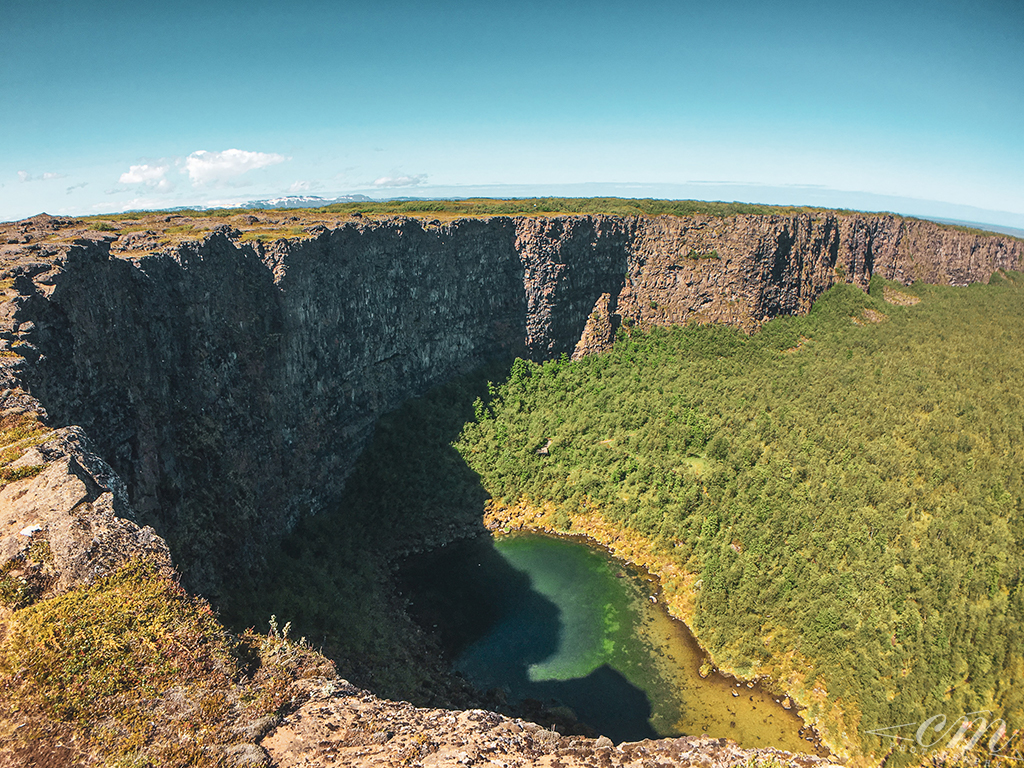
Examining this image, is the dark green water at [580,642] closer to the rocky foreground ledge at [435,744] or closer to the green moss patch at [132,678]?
the rocky foreground ledge at [435,744]

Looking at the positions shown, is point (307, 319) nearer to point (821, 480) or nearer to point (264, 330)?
point (264, 330)

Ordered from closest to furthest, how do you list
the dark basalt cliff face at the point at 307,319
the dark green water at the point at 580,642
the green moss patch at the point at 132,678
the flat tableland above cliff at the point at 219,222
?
the green moss patch at the point at 132,678 < the dark basalt cliff face at the point at 307,319 < the flat tableland above cliff at the point at 219,222 < the dark green water at the point at 580,642

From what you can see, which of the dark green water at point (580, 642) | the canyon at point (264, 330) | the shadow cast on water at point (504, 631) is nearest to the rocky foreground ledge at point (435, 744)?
the canyon at point (264, 330)

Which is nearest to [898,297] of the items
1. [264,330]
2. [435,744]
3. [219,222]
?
[264,330]

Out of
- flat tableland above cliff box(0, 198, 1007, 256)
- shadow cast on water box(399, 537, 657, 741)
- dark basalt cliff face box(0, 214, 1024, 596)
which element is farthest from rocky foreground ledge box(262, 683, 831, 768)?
flat tableland above cliff box(0, 198, 1007, 256)

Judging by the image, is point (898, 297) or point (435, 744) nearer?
point (435, 744)

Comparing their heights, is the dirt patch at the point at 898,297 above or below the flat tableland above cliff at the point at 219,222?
below

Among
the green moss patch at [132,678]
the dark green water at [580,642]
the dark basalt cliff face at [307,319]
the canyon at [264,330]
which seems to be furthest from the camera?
the dark green water at [580,642]
